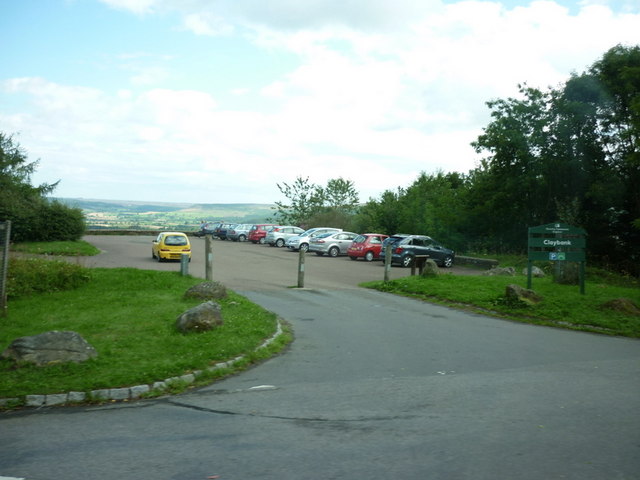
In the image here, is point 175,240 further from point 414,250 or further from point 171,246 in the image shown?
point 414,250

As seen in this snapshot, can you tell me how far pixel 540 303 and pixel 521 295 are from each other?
1.65 feet

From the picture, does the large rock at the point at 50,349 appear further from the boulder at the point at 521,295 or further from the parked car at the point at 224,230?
the parked car at the point at 224,230

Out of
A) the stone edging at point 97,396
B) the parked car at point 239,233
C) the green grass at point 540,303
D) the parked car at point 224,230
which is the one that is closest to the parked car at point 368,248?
the green grass at point 540,303

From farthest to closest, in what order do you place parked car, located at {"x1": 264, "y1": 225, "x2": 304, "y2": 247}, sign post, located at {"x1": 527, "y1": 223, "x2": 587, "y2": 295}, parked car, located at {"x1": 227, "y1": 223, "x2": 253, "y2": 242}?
parked car, located at {"x1": 227, "y1": 223, "x2": 253, "y2": 242} < parked car, located at {"x1": 264, "y1": 225, "x2": 304, "y2": 247} < sign post, located at {"x1": 527, "y1": 223, "x2": 587, "y2": 295}

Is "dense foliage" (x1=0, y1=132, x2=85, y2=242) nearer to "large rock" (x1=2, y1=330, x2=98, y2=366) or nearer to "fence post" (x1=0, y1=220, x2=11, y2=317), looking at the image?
"fence post" (x1=0, y1=220, x2=11, y2=317)

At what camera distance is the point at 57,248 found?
111ft

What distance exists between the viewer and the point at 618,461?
15.7 ft

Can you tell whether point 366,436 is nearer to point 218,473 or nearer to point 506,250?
point 218,473

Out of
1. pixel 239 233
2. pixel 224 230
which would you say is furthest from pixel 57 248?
pixel 224 230

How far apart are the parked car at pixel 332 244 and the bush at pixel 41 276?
22.8 m

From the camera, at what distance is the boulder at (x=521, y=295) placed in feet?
50.2

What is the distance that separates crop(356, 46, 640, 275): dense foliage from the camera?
3127 cm

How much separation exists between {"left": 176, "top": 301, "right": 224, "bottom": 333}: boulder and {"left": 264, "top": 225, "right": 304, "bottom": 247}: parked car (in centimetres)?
3644

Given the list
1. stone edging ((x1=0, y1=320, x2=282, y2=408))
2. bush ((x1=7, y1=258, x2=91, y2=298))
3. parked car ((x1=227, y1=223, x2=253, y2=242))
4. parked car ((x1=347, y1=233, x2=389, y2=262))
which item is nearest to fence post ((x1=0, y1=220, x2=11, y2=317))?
bush ((x1=7, y1=258, x2=91, y2=298))
